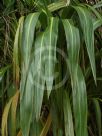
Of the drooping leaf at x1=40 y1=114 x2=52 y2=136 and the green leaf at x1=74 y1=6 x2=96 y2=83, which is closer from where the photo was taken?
the green leaf at x1=74 y1=6 x2=96 y2=83

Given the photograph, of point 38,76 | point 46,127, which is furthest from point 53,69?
point 46,127

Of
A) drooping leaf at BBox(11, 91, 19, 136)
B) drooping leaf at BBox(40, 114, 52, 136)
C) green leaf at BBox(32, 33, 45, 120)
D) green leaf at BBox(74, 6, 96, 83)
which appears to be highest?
green leaf at BBox(74, 6, 96, 83)

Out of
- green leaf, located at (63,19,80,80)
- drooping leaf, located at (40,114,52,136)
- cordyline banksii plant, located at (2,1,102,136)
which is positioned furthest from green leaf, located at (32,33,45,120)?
drooping leaf, located at (40,114,52,136)

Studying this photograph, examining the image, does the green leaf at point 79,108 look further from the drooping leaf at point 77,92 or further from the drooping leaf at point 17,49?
the drooping leaf at point 17,49

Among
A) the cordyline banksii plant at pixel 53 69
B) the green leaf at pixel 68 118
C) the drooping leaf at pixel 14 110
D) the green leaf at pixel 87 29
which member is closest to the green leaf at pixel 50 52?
the cordyline banksii plant at pixel 53 69

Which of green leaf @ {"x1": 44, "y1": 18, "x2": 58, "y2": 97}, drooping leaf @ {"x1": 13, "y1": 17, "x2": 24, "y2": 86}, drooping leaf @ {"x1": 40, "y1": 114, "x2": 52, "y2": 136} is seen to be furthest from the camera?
drooping leaf @ {"x1": 40, "y1": 114, "x2": 52, "y2": 136}

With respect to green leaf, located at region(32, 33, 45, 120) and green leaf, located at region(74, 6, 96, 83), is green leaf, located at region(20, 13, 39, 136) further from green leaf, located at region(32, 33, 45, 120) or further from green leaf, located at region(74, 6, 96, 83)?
green leaf, located at region(74, 6, 96, 83)

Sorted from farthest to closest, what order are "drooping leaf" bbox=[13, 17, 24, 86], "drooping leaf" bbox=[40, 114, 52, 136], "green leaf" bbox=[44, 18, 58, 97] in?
"drooping leaf" bbox=[40, 114, 52, 136] < "drooping leaf" bbox=[13, 17, 24, 86] < "green leaf" bbox=[44, 18, 58, 97]

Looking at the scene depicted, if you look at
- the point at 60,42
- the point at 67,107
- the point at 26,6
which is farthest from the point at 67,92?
the point at 26,6
